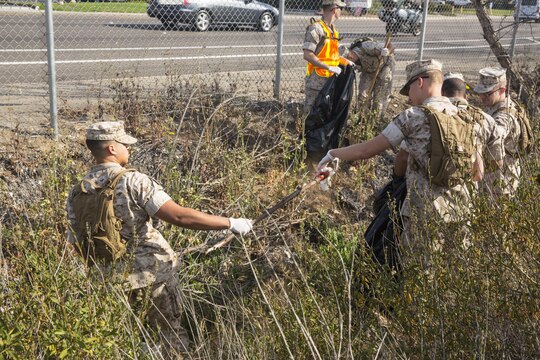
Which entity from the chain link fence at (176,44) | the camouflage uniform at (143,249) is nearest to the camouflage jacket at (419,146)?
the camouflage uniform at (143,249)

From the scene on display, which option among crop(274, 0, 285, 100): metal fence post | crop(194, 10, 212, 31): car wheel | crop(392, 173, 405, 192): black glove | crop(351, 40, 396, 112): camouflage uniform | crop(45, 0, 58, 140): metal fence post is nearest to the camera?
crop(392, 173, 405, 192): black glove

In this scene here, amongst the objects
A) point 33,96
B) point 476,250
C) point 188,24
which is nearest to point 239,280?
point 476,250

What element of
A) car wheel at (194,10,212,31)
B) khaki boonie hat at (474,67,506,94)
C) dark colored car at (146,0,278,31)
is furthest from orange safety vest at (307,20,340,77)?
car wheel at (194,10,212,31)

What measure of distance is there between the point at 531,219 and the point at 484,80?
2.08 meters

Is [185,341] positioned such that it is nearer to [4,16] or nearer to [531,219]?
[531,219]

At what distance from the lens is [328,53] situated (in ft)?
23.9

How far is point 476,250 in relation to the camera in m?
3.48

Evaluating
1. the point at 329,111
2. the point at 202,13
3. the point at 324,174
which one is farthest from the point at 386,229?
the point at 202,13

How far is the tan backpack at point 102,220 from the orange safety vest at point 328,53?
156 inches

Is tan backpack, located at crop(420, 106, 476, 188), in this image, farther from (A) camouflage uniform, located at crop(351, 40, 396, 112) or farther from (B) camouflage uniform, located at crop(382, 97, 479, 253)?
(A) camouflage uniform, located at crop(351, 40, 396, 112)

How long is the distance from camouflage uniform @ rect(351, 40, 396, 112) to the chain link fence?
0.58 m

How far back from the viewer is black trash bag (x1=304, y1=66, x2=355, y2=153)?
7137mm

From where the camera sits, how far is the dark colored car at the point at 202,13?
32.5 feet

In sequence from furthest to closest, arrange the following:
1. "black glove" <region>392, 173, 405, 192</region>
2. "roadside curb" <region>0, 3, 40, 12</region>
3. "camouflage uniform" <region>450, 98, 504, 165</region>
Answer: "roadside curb" <region>0, 3, 40, 12</region>
"black glove" <region>392, 173, 405, 192</region>
"camouflage uniform" <region>450, 98, 504, 165</region>
